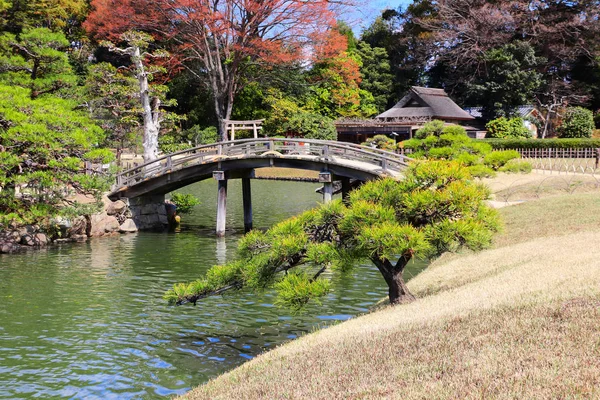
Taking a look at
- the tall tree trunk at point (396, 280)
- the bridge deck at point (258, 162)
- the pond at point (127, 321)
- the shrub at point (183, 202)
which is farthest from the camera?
the shrub at point (183, 202)

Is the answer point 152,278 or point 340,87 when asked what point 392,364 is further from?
point 340,87

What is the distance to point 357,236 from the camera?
455 inches

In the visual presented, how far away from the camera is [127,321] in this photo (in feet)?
47.5

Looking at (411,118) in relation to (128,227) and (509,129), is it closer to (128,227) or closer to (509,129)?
(509,129)

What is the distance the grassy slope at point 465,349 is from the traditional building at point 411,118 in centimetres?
3613

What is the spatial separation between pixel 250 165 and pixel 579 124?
32578mm

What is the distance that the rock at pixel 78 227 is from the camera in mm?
25766

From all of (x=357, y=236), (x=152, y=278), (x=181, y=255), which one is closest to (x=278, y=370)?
(x=357, y=236)

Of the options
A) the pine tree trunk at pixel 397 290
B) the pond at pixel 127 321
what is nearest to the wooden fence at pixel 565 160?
the pond at pixel 127 321

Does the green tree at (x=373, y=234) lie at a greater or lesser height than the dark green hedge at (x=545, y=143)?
lesser

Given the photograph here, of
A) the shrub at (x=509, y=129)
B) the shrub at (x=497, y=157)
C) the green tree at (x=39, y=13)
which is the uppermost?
the green tree at (x=39, y=13)

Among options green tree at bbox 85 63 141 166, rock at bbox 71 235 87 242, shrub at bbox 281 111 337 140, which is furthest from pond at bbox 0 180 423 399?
shrub at bbox 281 111 337 140

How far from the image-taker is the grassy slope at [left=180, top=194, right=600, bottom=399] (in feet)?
21.4

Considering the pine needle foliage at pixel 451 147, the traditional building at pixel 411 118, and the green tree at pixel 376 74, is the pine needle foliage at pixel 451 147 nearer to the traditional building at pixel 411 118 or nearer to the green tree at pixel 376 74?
the traditional building at pixel 411 118
